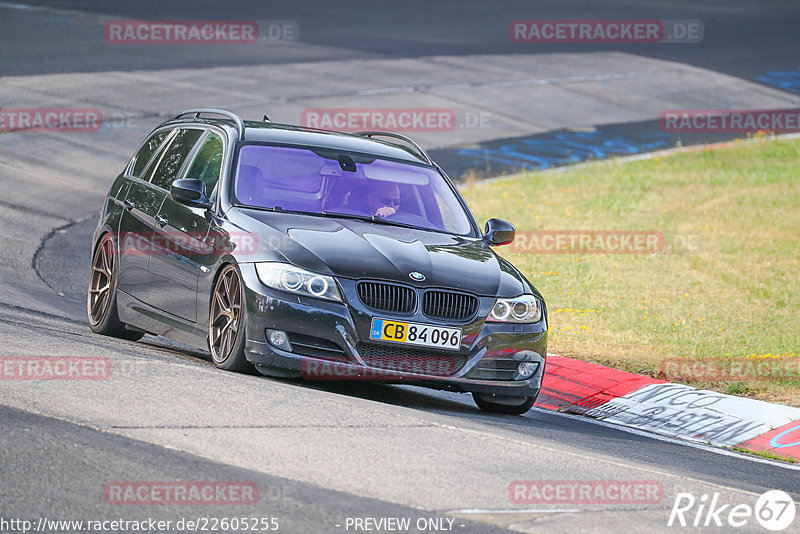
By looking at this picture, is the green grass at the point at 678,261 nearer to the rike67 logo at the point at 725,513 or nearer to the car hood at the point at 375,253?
the car hood at the point at 375,253

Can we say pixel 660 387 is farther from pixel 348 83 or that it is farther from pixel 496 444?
pixel 348 83

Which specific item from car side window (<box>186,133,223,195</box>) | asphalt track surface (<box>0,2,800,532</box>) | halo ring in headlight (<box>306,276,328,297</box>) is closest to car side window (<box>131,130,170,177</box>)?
car side window (<box>186,133,223,195</box>)

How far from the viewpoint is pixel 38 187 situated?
58.9 feet

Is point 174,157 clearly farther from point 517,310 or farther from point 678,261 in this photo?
point 678,261

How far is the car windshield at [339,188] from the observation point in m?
9.23

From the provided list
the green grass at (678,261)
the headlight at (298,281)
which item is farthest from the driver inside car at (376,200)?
the green grass at (678,261)

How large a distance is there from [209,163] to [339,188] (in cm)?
107

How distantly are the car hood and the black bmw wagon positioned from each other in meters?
0.01

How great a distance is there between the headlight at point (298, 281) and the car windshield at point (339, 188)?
0.99 m

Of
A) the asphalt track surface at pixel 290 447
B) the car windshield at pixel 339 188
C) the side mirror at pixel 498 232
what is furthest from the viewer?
the side mirror at pixel 498 232

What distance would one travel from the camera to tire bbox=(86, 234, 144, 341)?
10.2m

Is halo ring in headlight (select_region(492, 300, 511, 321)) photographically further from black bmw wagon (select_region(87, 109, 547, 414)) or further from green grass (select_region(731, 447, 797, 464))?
green grass (select_region(731, 447, 797, 464))

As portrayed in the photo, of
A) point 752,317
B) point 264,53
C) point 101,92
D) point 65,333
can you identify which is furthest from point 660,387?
point 264,53

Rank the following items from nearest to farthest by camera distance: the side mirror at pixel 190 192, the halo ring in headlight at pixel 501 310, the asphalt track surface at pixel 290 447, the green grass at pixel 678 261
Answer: the asphalt track surface at pixel 290 447
the halo ring in headlight at pixel 501 310
the side mirror at pixel 190 192
the green grass at pixel 678 261
